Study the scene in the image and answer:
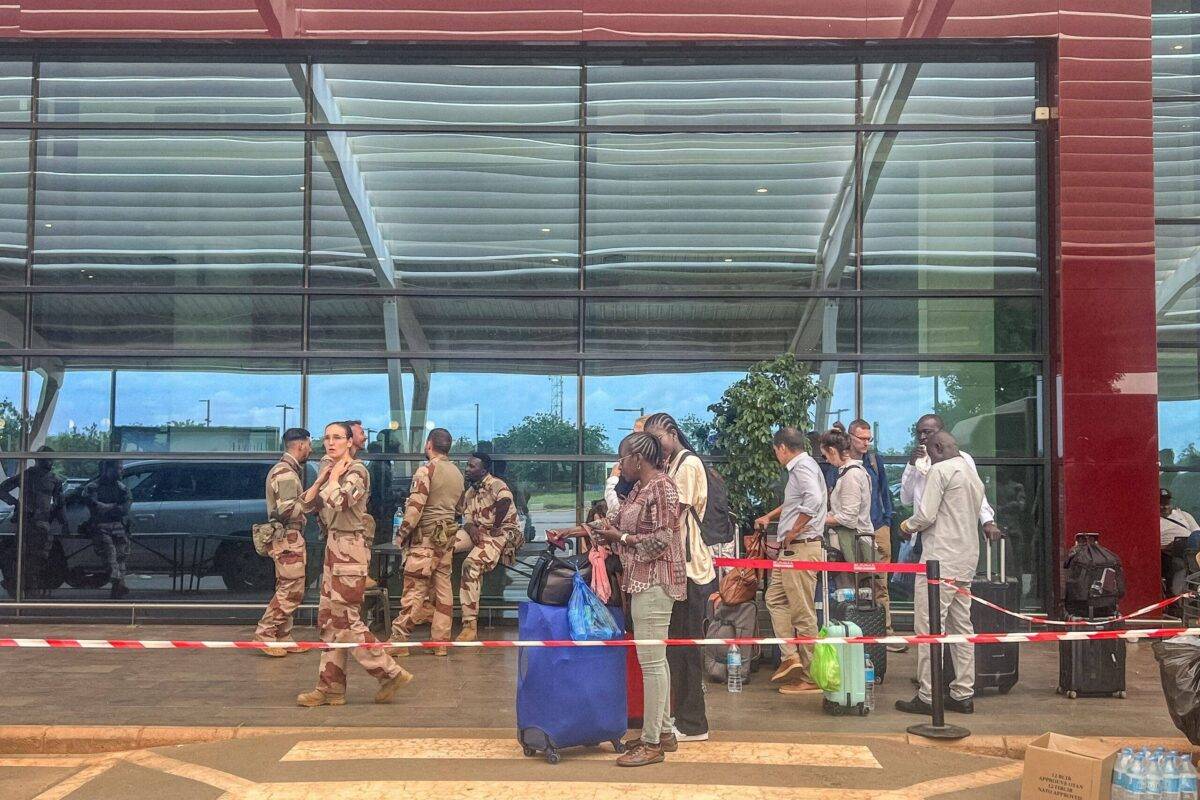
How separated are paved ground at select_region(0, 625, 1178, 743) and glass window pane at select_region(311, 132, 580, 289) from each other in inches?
159

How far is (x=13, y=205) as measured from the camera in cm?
1252

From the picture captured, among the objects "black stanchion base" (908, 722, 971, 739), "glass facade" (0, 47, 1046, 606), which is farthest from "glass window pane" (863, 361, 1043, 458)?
"black stanchion base" (908, 722, 971, 739)

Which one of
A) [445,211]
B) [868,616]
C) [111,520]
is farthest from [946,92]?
[111,520]

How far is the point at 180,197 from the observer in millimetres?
12523

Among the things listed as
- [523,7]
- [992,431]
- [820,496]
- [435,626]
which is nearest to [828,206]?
[992,431]

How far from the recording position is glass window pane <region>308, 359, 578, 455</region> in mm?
12211

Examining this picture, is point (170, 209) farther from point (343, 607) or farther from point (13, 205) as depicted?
point (343, 607)

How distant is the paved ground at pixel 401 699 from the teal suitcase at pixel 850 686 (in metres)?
0.10

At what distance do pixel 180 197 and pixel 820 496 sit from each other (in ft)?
24.9

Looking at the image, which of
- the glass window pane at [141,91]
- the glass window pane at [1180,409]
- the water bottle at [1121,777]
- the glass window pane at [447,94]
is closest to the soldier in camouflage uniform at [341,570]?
the water bottle at [1121,777]

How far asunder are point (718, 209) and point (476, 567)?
4.56 meters

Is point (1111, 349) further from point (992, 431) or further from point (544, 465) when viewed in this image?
point (544, 465)

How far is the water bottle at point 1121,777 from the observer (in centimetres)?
558

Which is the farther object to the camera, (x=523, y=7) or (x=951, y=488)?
(x=523, y=7)
